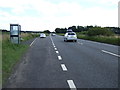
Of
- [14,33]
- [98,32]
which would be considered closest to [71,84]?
[14,33]

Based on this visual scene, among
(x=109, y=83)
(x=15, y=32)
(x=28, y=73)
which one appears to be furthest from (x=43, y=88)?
(x=15, y=32)

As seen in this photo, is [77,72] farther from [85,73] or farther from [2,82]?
[2,82]

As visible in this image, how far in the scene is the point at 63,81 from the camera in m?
7.66

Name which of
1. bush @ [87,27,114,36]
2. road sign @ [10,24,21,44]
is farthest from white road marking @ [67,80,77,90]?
bush @ [87,27,114,36]

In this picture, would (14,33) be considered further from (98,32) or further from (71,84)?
(98,32)

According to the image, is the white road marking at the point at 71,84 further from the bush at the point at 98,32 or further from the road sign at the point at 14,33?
the bush at the point at 98,32

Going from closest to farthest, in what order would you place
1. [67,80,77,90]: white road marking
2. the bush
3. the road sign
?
[67,80,77,90]: white road marking, the road sign, the bush

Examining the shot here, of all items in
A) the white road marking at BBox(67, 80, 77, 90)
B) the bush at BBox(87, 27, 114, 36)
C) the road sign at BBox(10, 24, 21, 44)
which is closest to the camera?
the white road marking at BBox(67, 80, 77, 90)

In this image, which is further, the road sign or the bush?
the bush

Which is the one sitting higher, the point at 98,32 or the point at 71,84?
the point at 98,32

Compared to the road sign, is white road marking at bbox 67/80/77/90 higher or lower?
lower

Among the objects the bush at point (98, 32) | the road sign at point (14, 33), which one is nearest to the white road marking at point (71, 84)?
the road sign at point (14, 33)

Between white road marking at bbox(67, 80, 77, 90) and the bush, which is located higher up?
the bush

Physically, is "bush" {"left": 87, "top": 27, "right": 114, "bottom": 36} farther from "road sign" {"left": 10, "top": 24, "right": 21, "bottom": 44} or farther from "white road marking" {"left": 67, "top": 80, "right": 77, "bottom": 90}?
"white road marking" {"left": 67, "top": 80, "right": 77, "bottom": 90}
